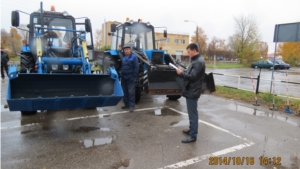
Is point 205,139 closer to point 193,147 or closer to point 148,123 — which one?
point 193,147

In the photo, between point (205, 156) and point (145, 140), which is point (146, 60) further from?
point (205, 156)

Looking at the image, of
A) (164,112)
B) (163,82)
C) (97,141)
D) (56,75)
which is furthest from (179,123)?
(56,75)

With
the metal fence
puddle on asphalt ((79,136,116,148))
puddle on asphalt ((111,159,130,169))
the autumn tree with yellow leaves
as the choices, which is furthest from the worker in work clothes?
the autumn tree with yellow leaves

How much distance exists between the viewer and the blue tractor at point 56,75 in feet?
13.1

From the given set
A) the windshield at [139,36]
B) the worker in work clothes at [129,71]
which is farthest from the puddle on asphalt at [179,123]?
the windshield at [139,36]

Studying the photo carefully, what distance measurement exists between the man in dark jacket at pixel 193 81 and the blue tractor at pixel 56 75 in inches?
53.6

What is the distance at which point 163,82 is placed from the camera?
6098mm

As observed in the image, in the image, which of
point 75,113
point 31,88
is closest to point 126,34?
point 75,113

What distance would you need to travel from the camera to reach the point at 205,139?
4332mm

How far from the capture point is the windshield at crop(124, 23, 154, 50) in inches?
300

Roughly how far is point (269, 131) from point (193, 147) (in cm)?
210

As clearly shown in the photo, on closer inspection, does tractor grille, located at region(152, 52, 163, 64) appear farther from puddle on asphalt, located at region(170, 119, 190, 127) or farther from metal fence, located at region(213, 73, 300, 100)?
metal fence, located at region(213, 73, 300, 100)

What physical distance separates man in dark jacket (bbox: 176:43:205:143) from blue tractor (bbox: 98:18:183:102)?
5.86 feet

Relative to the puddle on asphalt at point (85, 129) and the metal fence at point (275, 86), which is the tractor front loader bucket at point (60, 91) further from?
the metal fence at point (275, 86)
